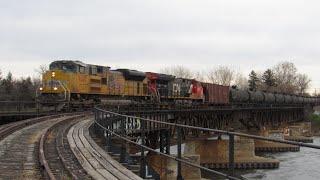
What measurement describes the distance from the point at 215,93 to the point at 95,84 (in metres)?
30.4

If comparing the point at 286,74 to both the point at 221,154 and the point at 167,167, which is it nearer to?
the point at 221,154

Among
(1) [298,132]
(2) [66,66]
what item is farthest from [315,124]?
(2) [66,66]

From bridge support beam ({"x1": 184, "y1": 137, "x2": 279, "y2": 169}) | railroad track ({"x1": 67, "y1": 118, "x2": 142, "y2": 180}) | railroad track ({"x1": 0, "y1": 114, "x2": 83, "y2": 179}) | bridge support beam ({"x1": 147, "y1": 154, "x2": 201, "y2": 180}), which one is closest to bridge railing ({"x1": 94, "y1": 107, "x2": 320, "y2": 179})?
bridge support beam ({"x1": 147, "y1": 154, "x2": 201, "y2": 180})

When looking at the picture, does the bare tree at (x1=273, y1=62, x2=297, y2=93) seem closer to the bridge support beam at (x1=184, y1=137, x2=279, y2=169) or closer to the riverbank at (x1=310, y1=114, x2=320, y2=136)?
the riverbank at (x1=310, y1=114, x2=320, y2=136)

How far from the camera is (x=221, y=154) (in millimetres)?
41688

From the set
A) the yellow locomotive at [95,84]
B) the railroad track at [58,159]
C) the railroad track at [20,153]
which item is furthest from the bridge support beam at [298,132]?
the railroad track at [58,159]

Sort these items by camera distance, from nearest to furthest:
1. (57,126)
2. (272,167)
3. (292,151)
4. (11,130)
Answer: (11,130) → (57,126) → (272,167) → (292,151)

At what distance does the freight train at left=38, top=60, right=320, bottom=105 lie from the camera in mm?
39031

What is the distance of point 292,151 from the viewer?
192 ft

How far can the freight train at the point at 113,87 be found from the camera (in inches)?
1537

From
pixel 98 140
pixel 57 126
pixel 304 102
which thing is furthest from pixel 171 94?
pixel 304 102

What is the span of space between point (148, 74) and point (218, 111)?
1069 cm

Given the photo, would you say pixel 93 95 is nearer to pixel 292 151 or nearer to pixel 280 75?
pixel 292 151

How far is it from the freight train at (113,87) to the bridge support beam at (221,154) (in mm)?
9212
